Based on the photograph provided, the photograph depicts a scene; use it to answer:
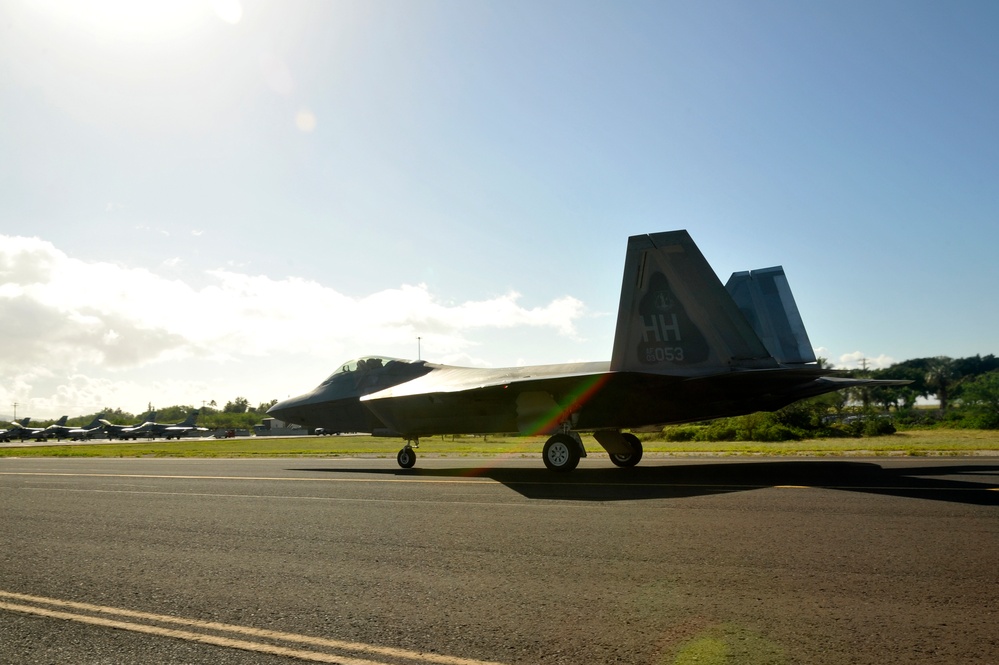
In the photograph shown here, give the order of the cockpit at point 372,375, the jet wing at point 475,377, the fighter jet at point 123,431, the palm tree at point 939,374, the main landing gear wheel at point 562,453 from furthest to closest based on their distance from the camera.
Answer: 1. the palm tree at point 939,374
2. the fighter jet at point 123,431
3. the cockpit at point 372,375
4. the jet wing at point 475,377
5. the main landing gear wheel at point 562,453

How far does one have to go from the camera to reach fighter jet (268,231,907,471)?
14.6 metres

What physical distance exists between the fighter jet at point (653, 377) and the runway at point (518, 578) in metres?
4.07

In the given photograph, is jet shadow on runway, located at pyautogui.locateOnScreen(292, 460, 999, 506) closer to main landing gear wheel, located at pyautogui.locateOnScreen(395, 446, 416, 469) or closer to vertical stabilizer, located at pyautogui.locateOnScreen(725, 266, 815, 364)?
main landing gear wheel, located at pyautogui.locateOnScreen(395, 446, 416, 469)

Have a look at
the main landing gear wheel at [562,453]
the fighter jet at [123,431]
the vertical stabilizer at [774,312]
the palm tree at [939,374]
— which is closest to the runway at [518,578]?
the main landing gear wheel at [562,453]

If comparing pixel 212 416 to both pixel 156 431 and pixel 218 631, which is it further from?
pixel 218 631

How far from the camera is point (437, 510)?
958 centimetres

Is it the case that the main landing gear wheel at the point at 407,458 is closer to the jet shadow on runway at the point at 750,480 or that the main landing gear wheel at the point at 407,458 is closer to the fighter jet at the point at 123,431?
the jet shadow on runway at the point at 750,480

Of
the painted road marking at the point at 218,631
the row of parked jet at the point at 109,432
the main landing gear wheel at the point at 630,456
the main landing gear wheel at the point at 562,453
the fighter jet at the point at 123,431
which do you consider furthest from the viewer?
the fighter jet at the point at 123,431

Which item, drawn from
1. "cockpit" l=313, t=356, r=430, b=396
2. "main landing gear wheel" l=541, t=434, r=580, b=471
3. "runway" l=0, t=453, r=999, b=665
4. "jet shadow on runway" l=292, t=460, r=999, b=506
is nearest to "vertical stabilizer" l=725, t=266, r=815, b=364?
"jet shadow on runway" l=292, t=460, r=999, b=506

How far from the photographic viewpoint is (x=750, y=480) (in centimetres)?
1254

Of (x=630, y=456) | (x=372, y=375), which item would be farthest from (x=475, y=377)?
(x=630, y=456)

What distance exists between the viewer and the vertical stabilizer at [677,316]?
14508mm

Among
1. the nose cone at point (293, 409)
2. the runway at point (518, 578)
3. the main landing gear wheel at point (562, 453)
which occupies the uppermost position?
the nose cone at point (293, 409)

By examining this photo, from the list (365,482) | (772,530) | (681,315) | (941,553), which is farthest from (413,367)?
(941,553)
